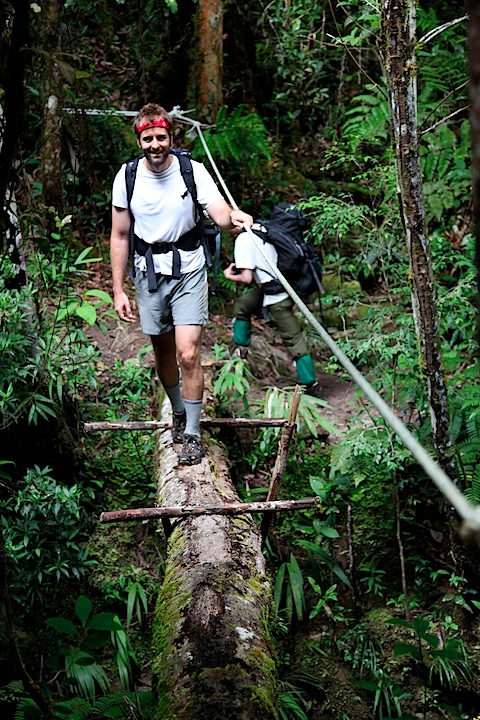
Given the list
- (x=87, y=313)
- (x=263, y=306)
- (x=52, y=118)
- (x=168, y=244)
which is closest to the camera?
(x=168, y=244)

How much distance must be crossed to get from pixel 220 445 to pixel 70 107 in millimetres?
4495

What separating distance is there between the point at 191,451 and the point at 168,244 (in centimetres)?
128

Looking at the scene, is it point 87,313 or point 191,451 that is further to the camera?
point 87,313

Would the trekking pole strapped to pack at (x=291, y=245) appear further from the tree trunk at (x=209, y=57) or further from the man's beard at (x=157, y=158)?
the tree trunk at (x=209, y=57)

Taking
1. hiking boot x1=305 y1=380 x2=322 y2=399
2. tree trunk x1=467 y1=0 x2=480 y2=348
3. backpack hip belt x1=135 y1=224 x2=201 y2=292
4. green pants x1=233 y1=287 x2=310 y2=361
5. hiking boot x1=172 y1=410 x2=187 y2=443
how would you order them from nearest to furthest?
tree trunk x1=467 y1=0 x2=480 y2=348, backpack hip belt x1=135 y1=224 x2=201 y2=292, hiking boot x1=172 y1=410 x2=187 y2=443, green pants x1=233 y1=287 x2=310 y2=361, hiking boot x1=305 y1=380 x2=322 y2=399

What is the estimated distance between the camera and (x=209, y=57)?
8.09 meters

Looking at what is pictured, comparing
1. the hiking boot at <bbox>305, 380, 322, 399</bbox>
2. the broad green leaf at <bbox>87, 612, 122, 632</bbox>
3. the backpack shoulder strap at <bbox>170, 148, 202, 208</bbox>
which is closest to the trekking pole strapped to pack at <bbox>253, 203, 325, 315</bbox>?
the hiking boot at <bbox>305, 380, 322, 399</bbox>

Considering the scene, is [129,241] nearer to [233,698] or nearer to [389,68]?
[389,68]

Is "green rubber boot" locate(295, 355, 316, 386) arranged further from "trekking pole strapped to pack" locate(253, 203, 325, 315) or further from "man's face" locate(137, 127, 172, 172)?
"man's face" locate(137, 127, 172, 172)

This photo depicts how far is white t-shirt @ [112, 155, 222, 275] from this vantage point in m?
4.11

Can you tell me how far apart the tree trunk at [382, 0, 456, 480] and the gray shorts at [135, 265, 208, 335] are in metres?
1.27

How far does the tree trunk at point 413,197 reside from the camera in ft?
11.4

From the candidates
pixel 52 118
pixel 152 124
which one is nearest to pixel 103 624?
pixel 152 124

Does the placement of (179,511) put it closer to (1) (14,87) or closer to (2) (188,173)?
(2) (188,173)
